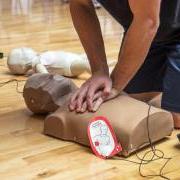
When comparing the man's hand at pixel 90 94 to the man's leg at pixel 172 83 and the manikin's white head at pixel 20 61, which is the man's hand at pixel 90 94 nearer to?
the man's leg at pixel 172 83

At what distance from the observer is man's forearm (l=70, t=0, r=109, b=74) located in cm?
166

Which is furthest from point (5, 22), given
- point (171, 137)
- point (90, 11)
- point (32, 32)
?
point (171, 137)

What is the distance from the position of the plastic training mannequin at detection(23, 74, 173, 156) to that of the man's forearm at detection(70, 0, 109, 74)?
157 millimetres

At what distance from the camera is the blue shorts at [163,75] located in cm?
173

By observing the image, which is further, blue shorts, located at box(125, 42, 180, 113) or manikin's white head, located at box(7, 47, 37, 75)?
manikin's white head, located at box(7, 47, 37, 75)

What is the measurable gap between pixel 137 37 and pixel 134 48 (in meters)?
0.04

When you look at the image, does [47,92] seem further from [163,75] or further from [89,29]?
[163,75]

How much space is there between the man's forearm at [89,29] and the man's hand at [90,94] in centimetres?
11

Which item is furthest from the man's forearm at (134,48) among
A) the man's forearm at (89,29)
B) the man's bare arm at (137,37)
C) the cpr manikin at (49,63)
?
the cpr manikin at (49,63)

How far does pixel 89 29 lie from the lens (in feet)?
5.46

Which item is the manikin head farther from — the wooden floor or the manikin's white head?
the manikin's white head

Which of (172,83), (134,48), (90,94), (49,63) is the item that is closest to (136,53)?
(134,48)

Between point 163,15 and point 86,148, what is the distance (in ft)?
1.78

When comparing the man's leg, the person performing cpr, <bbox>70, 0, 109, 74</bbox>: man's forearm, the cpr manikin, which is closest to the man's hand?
the person performing cpr
